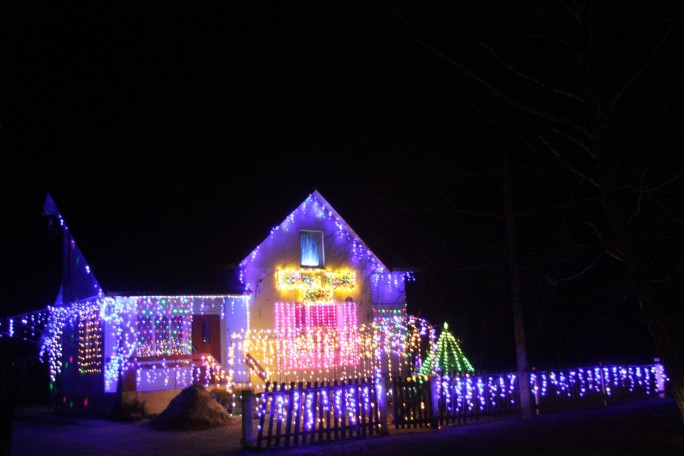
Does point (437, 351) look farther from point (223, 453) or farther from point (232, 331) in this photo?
point (223, 453)

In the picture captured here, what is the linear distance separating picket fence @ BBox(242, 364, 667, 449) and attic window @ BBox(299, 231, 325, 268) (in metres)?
7.48

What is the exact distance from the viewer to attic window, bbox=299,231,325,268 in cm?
2278

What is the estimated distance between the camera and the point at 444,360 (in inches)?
867

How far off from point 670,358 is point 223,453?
7.48 metres

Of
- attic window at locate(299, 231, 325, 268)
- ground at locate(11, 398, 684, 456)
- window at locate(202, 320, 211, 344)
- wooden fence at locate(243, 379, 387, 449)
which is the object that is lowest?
ground at locate(11, 398, 684, 456)

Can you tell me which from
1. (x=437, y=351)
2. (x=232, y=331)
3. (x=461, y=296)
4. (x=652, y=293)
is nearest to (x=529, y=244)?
(x=461, y=296)

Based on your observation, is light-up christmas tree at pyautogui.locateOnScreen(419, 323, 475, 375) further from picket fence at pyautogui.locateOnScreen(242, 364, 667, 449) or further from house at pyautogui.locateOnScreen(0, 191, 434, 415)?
picket fence at pyautogui.locateOnScreen(242, 364, 667, 449)

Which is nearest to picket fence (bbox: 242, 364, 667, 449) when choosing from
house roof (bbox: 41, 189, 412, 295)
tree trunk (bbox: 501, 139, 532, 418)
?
tree trunk (bbox: 501, 139, 532, 418)

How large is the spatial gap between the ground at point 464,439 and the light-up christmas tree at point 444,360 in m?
6.03

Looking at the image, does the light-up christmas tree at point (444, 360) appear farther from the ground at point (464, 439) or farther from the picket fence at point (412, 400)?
the ground at point (464, 439)

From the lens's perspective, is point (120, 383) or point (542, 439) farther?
point (120, 383)

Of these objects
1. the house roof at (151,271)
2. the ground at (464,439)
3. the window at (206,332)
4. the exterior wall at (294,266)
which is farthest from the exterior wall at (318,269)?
the ground at (464,439)

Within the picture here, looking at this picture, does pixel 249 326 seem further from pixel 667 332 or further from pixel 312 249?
pixel 667 332

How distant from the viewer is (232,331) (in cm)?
2088
